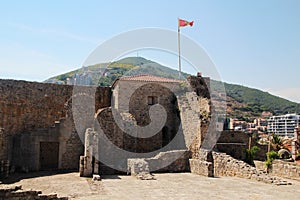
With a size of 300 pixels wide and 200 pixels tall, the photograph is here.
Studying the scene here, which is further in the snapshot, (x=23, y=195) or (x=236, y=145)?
(x=236, y=145)

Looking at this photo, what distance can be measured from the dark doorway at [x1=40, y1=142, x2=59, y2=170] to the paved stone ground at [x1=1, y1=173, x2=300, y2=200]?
4728 millimetres

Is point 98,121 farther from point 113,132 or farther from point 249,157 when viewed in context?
point 249,157

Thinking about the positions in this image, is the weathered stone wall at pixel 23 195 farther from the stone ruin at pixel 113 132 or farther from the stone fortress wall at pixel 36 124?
the stone fortress wall at pixel 36 124

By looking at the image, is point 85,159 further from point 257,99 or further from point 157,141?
point 257,99

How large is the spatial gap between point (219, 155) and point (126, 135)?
5.19 meters

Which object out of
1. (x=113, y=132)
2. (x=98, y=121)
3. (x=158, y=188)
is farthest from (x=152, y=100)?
(x=158, y=188)

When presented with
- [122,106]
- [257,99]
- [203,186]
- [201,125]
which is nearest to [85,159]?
[203,186]

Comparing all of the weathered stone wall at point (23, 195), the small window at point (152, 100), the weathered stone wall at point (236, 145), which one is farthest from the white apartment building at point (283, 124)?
the weathered stone wall at point (23, 195)

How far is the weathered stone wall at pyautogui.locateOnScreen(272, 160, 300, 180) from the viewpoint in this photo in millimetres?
15807

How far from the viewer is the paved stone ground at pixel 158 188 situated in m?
10.6

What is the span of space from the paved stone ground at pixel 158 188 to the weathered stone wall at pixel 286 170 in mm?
1029

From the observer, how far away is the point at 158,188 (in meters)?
12.1

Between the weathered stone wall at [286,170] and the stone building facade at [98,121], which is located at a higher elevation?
the stone building facade at [98,121]

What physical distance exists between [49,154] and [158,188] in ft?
31.9
